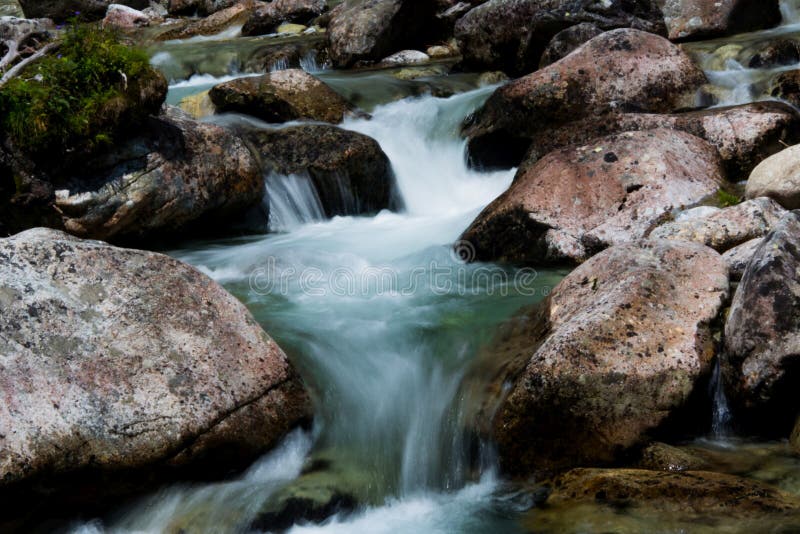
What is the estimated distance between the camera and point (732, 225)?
6.43 metres

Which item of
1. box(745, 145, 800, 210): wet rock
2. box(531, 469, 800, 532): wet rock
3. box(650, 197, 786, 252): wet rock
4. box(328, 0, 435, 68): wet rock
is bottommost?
box(531, 469, 800, 532): wet rock

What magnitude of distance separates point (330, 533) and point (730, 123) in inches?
256

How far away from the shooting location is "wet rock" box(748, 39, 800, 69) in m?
11.3

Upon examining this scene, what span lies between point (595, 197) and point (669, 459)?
362cm

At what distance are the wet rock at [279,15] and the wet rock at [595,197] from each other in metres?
13.7

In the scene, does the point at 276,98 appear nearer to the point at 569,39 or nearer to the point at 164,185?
the point at 164,185

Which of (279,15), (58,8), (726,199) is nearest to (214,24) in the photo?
(279,15)

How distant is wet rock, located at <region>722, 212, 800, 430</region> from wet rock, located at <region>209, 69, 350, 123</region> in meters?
7.40

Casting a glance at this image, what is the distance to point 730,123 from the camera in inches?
344

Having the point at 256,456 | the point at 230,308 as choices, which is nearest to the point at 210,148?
the point at 230,308

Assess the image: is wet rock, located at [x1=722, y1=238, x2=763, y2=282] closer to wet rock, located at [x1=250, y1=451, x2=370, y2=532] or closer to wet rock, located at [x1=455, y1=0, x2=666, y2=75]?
wet rock, located at [x1=250, y1=451, x2=370, y2=532]

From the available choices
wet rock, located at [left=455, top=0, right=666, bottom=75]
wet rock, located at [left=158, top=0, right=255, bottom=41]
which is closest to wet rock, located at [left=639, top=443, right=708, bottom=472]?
wet rock, located at [left=455, top=0, right=666, bottom=75]

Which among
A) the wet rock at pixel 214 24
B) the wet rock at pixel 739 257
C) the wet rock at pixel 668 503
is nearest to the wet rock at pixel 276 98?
the wet rock at pixel 739 257

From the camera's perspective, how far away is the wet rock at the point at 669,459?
177 inches
